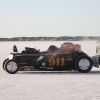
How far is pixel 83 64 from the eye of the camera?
47.1 feet

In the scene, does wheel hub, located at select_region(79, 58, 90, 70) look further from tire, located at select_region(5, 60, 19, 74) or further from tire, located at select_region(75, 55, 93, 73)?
tire, located at select_region(5, 60, 19, 74)

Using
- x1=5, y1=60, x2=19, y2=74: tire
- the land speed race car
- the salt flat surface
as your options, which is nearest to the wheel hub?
the land speed race car

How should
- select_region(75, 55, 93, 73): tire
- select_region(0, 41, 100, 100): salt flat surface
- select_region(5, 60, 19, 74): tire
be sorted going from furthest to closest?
select_region(5, 60, 19, 74): tire
select_region(75, 55, 93, 73): tire
select_region(0, 41, 100, 100): salt flat surface

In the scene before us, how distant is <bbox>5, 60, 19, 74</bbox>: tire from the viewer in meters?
14.4

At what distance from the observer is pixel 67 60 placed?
570 inches

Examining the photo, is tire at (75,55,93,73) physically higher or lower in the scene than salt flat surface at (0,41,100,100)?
higher

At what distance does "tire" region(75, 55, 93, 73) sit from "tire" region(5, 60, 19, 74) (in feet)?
8.11

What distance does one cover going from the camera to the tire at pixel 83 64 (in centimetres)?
1425

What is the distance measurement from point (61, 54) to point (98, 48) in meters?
2.11

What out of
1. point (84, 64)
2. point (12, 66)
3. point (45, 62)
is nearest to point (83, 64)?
point (84, 64)

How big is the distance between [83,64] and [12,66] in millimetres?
2937
